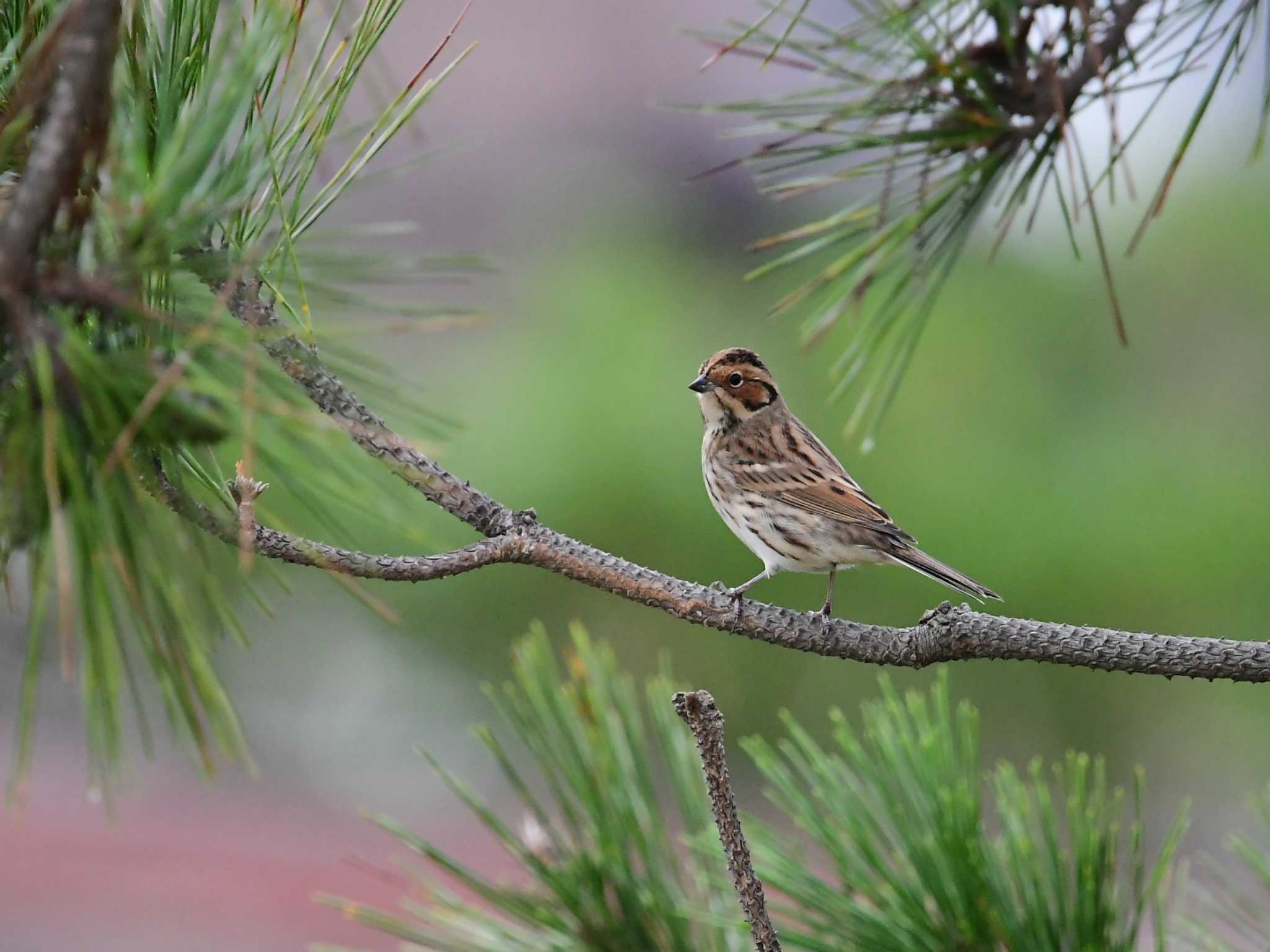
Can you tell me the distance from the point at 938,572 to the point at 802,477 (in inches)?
12.7

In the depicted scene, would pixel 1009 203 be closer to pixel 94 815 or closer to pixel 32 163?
pixel 32 163

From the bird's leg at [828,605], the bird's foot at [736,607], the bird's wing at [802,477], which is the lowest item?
the bird's foot at [736,607]

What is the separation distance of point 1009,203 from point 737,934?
565 millimetres

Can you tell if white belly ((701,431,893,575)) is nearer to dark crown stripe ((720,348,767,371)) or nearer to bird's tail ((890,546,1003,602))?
bird's tail ((890,546,1003,602))

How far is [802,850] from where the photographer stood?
982 mm

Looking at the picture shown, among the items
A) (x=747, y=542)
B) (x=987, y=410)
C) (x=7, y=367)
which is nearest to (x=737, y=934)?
(x=7, y=367)

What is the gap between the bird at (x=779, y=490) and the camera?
1.68 m

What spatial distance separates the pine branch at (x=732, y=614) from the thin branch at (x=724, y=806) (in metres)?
0.11

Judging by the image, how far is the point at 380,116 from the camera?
2.49ft

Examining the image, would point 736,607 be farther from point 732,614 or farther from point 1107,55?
point 1107,55

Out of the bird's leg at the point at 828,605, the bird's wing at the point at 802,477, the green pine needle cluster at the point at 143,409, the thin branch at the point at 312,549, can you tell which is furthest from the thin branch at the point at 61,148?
the bird's wing at the point at 802,477

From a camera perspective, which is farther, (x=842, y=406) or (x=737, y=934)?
(x=842, y=406)

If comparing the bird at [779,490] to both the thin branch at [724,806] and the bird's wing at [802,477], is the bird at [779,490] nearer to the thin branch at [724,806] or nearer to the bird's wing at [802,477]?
the bird's wing at [802,477]

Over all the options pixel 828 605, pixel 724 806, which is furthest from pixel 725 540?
pixel 724 806
